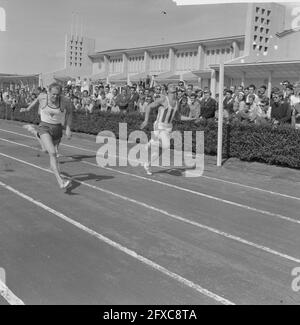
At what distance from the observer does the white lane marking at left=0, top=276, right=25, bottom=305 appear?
4.10 metres

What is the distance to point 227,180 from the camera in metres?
10.7

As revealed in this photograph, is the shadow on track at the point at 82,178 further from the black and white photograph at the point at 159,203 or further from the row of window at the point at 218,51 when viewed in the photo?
the row of window at the point at 218,51

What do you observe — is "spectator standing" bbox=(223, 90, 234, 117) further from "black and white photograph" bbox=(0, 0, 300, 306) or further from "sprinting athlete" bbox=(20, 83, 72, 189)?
"sprinting athlete" bbox=(20, 83, 72, 189)

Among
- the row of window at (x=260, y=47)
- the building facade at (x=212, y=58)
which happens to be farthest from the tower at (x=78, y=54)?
the row of window at (x=260, y=47)

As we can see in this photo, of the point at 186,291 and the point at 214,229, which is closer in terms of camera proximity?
the point at 186,291

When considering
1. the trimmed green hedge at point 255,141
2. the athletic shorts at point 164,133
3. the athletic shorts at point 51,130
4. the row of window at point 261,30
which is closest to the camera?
the athletic shorts at point 51,130

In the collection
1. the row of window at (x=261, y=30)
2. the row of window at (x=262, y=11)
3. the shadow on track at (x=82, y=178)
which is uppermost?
the row of window at (x=262, y=11)

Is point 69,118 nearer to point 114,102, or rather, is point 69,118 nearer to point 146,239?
point 146,239

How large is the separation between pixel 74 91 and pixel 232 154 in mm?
13375

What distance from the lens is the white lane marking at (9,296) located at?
4.10 metres

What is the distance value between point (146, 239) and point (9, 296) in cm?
215

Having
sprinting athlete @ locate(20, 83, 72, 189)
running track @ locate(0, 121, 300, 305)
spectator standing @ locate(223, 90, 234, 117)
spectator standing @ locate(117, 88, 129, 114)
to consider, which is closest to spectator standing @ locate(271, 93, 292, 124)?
spectator standing @ locate(223, 90, 234, 117)

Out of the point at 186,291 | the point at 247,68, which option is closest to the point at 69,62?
the point at 247,68
